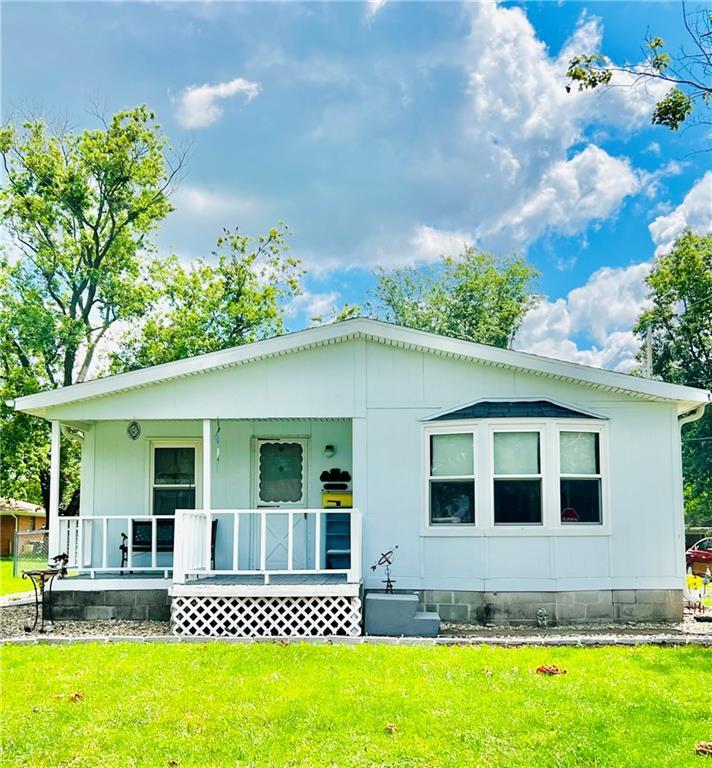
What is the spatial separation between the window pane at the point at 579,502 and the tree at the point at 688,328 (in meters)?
21.6

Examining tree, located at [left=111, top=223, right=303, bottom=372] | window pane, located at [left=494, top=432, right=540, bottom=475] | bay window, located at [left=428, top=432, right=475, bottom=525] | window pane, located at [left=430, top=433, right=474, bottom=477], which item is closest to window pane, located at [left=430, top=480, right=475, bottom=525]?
bay window, located at [left=428, top=432, right=475, bottom=525]

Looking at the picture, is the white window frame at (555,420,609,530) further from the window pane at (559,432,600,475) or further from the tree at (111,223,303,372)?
the tree at (111,223,303,372)

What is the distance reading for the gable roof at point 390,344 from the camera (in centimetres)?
1031

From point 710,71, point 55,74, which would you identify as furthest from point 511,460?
point 55,74

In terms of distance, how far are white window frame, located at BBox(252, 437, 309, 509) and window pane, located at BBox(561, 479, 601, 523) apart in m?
3.99

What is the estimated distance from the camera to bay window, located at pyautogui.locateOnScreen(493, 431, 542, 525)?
10281 mm

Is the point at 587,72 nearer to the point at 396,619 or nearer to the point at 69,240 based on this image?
the point at 396,619

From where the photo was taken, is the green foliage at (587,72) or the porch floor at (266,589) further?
the porch floor at (266,589)

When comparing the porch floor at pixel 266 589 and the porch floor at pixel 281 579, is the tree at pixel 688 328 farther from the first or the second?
the porch floor at pixel 266 589

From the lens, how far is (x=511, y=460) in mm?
10367

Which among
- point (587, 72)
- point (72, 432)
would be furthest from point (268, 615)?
point (587, 72)

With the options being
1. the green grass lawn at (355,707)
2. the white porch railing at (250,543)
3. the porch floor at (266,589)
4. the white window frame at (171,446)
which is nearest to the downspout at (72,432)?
the white window frame at (171,446)

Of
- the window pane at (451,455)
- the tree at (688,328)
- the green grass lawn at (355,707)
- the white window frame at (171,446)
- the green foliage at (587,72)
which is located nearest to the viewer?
the green grass lawn at (355,707)

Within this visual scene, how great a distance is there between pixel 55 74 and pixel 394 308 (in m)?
20.2
